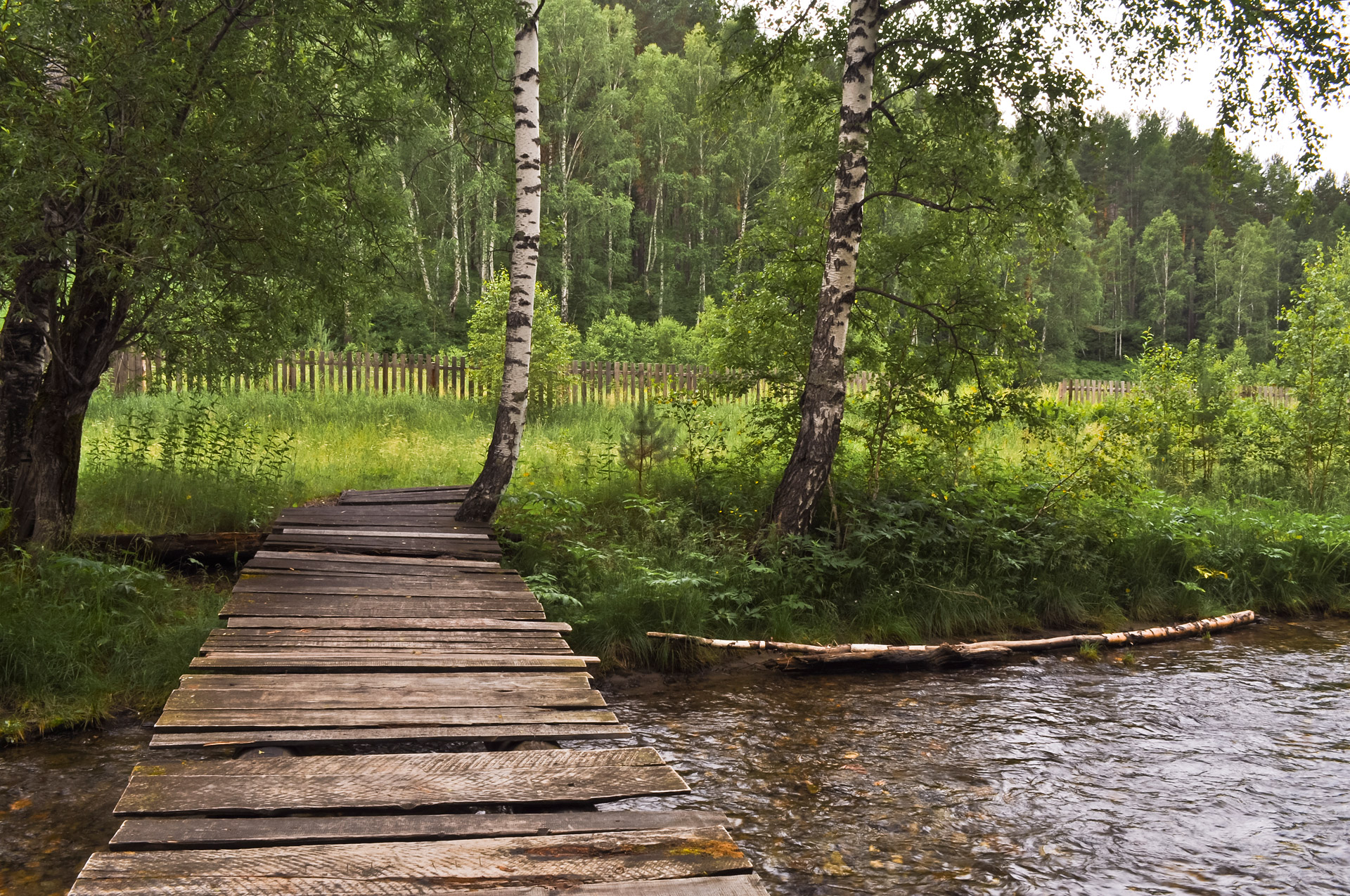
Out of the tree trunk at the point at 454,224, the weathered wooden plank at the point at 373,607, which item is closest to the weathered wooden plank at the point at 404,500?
the weathered wooden plank at the point at 373,607

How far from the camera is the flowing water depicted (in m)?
4.12

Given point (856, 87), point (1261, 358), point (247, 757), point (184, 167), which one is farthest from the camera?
point (1261, 358)

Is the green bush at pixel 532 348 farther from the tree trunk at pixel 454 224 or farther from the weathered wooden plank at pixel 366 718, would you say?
the tree trunk at pixel 454 224

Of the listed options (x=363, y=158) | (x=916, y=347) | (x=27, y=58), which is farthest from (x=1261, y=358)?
(x=27, y=58)

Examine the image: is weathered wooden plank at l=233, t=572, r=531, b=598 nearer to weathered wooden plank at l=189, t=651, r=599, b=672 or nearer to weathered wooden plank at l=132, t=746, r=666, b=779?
weathered wooden plank at l=189, t=651, r=599, b=672

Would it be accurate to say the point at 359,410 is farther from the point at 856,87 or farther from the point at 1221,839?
the point at 1221,839

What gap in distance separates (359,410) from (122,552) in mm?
7649

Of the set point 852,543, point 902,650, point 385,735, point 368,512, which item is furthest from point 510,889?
point 368,512

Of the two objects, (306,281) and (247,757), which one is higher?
(306,281)

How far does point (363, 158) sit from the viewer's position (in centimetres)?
936

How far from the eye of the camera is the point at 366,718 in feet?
12.8

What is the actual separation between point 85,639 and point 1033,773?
21.5ft

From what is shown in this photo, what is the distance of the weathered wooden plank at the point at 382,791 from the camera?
9.93ft

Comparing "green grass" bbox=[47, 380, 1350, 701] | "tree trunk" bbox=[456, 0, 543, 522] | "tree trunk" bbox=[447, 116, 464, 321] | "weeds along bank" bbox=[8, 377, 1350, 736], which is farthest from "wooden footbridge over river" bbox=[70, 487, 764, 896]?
"tree trunk" bbox=[447, 116, 464, 321]
